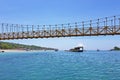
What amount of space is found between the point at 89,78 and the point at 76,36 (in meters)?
14.2

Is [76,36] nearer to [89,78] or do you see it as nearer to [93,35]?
[93,35]

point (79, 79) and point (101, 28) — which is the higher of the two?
point (101, 28)

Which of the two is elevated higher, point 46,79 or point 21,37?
point 21,37

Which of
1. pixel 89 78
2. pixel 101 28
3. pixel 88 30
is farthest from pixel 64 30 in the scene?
pixel 89 78

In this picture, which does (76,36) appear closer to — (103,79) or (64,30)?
(64,30)

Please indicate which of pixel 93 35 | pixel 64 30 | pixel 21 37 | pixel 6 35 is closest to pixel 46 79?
pixel 93 35

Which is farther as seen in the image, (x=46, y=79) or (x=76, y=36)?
(x=76, y=36)

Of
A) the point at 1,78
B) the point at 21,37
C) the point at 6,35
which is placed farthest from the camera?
the point at 6,35

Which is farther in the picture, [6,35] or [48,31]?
[6,35]

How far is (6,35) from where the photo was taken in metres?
89.0

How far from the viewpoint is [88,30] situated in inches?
2143

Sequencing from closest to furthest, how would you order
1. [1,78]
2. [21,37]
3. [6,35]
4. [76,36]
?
[1,78]
[76,36]
[21,37]
[6,35]

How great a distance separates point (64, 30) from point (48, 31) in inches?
319

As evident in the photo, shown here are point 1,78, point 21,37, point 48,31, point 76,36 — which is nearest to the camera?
point 1,78
